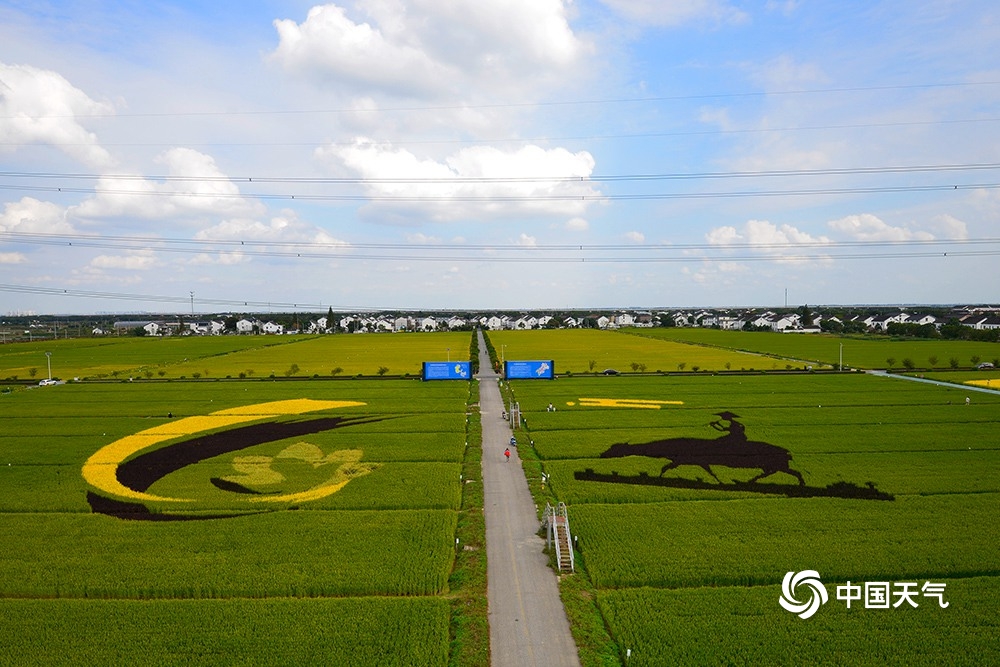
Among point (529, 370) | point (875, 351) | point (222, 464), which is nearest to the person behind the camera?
point (222, 464)

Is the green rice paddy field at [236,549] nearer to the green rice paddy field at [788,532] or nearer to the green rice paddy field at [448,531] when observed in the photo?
the green rice paddy field at [448,531]

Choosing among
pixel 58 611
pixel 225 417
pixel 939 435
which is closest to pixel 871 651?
pixel 58 611

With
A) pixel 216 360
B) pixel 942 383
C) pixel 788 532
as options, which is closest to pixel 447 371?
pixel 216 360

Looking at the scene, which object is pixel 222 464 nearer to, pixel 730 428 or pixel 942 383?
pixel 730 428

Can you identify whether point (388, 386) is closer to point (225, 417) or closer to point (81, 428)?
point (225, 417)

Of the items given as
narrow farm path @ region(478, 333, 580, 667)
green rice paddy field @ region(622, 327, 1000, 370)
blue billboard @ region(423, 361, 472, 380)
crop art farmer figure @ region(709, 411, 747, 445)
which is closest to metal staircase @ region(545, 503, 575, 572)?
narrow farm path @ region(478, 333, 580, 667)

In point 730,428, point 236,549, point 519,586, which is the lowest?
point 519,586
